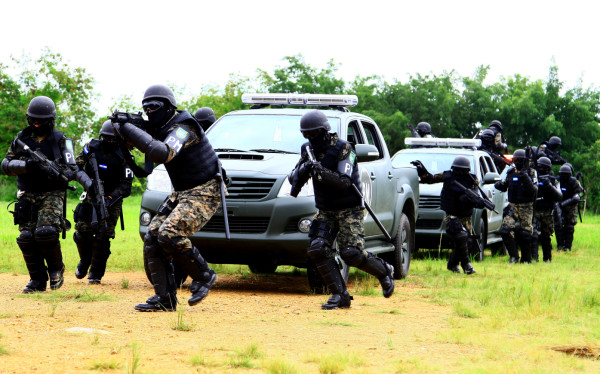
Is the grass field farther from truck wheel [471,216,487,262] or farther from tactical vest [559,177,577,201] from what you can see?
tactical vest [559,177,577,201]

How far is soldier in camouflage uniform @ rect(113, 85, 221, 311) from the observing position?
687 centimetres

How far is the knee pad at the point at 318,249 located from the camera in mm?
7785

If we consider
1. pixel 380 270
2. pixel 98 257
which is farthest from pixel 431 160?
pixel 98 257

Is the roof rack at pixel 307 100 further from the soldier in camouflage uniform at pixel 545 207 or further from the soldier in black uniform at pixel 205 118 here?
the soldier in camouflage uniform at pixel 545 207

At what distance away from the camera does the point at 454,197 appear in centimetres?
1257

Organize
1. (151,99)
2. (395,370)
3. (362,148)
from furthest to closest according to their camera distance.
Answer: (362,148) → (151,99) → (395,370)

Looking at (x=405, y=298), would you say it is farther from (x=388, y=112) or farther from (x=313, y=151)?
(x=388, y=112)

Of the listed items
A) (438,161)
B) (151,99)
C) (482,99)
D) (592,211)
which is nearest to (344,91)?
(482,99)

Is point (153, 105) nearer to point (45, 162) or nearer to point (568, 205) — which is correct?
point (45, 162)

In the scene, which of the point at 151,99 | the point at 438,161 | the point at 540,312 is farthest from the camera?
the point at 438,161

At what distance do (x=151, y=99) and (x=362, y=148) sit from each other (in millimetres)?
2593

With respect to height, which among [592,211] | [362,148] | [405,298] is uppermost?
[362,148]

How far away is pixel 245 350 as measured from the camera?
532 cm

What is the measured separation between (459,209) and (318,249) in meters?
5.25
